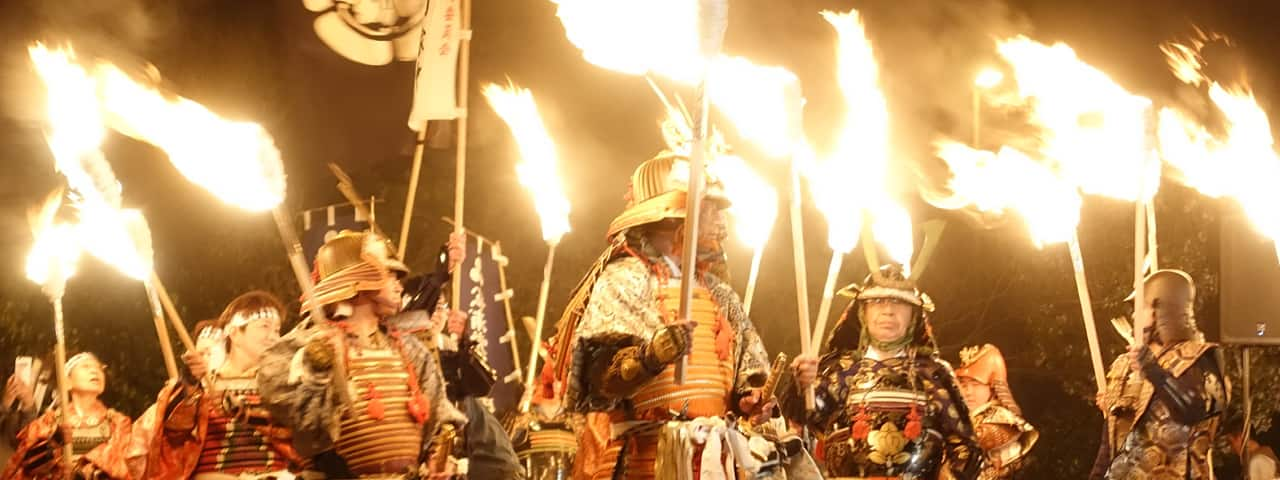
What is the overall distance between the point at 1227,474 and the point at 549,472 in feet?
27.6

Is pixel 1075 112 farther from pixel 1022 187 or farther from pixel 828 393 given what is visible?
pixel 828 393

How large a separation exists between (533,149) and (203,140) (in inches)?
152

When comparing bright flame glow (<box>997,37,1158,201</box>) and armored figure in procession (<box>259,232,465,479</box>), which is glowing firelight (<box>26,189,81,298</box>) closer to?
armored figure in procession (<box>259,232,465,479</box>)

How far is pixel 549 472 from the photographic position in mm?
13242

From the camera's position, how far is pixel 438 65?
9.73m

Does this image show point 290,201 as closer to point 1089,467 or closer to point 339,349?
point 1089,467

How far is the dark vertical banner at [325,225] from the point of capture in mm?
12523

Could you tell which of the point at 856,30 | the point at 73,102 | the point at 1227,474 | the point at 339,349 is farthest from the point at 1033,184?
the point at 1227,474

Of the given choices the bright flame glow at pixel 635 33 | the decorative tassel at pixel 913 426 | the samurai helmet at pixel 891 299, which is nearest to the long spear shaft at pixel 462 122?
the bright flame glow at pixel 635 33

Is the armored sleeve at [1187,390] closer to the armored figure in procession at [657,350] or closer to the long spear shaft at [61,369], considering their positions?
the armored figure in procession at [657,350]

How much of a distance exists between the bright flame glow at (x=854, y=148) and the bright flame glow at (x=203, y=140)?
3.29 meters

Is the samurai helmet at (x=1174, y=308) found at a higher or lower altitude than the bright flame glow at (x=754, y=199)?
lower

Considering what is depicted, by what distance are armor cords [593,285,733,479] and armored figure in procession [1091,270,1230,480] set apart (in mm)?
3393

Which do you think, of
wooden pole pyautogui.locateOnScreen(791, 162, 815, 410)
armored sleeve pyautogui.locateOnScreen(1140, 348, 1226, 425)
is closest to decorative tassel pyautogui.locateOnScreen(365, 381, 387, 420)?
wooden pole pyautogui.locateOnScreen(791, 162, 815, 410)
